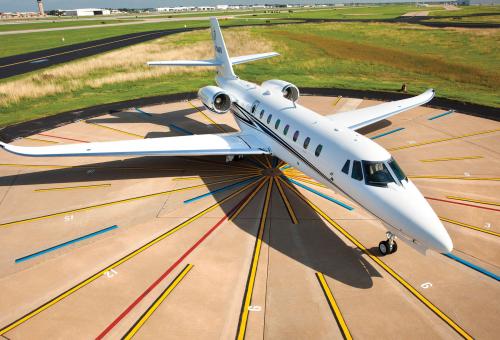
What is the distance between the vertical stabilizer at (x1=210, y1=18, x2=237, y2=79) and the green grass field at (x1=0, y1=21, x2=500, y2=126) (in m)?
9.96

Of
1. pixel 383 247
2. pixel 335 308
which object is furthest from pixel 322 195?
pixel 335 308

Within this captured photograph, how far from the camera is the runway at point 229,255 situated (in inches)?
340

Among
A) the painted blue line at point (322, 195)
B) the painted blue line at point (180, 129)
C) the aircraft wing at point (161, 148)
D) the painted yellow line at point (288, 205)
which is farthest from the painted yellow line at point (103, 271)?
the painted blue line at point (180, 129)

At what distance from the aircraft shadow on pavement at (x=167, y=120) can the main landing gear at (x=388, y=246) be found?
44.9 feet

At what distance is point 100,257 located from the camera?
36.2 feet

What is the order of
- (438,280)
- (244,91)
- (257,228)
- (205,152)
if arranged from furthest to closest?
(244,91) < (205,152) < (257,228) < (438,280)

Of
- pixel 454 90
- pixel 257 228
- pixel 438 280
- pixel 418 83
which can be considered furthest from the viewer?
pixel 418 83

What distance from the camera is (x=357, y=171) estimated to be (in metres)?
10.8

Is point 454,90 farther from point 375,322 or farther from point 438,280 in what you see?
point 375,322

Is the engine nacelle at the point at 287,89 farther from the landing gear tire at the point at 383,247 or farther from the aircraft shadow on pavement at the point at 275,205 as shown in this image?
the landing gear tire at the point at 383,247

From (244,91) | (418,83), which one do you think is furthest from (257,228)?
(418,83)

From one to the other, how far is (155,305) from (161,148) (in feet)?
27.4

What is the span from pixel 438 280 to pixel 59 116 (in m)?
27.0

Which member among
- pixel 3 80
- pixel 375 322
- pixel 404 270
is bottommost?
pixel 375 322
